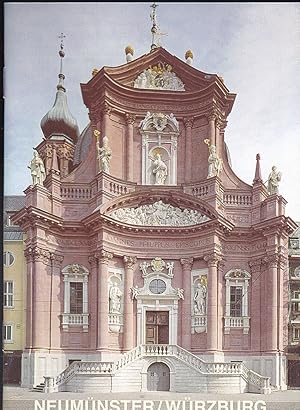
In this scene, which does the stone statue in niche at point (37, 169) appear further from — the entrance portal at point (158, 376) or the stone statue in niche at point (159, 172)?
the entrance portal at point (158, 376)

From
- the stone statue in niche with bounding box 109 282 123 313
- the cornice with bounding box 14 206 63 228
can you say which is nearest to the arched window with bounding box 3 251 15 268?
the cornice with bounding box 14 206 63 228

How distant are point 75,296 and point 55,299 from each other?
147 millimetres

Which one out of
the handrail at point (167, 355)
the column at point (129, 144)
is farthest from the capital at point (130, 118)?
the handrail at point (167, 355)

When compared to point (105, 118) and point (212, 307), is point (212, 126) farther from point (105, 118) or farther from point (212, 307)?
point (212, 307)

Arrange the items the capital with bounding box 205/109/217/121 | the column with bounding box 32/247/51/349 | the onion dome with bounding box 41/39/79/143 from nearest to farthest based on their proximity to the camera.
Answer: the onion dome with bounding box 41/39/79/143 → the column with bounding box 32/247/51/349 → the capital with bounding box 205/109/217/121

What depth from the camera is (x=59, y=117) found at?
496 centimetres

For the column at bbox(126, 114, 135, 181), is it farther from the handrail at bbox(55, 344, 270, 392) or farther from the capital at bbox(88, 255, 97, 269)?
the handrail at bbox(55, 344, 270, 392)

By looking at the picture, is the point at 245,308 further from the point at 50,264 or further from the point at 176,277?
the point at 50,264

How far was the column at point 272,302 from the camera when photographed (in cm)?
517

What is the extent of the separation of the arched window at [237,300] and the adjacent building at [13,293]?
150 centimetres

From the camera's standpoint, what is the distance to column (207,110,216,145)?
528 cm

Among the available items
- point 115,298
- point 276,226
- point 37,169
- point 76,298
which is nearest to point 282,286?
point 276,226

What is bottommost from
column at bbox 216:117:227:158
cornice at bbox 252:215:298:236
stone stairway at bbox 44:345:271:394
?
stone stairway at bbox 44:345:271:394

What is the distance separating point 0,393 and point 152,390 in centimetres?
107
